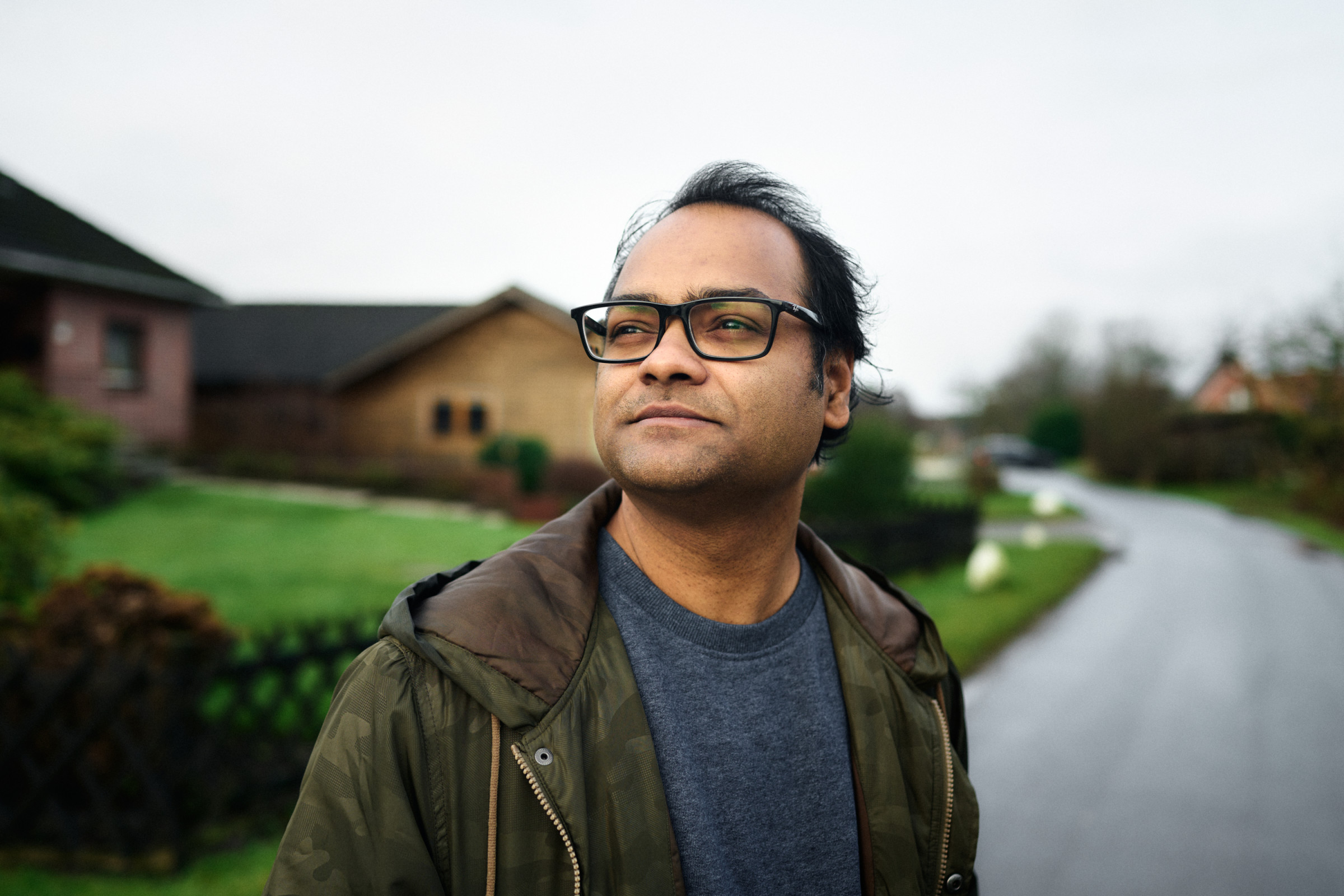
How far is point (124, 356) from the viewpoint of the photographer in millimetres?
21578

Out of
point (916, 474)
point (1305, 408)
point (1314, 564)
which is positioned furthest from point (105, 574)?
point (1305, 408)

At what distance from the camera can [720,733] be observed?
1747mm

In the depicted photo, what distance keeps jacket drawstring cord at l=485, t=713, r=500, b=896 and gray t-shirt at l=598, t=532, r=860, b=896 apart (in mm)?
330

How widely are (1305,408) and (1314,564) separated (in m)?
14.2

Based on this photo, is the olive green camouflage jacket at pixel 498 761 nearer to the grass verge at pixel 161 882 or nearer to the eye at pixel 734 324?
the eye at pixel 734 324

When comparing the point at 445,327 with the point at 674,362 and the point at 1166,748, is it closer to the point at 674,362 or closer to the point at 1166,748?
the point at 1166,748

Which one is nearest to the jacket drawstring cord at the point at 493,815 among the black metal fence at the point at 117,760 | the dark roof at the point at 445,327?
the black metal fence at the point at 117,760

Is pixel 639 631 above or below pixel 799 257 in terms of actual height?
below

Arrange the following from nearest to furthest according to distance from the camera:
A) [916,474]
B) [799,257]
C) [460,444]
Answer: [799,257], [916,474], [460,444]

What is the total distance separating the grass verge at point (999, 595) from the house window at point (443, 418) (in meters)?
16.4

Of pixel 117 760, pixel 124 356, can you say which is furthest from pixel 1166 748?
pixel 124 356

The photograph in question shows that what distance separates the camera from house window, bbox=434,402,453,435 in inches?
995

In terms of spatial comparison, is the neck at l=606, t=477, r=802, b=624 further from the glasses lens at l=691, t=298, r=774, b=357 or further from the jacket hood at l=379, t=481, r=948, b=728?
the glasses lens at l=691, t=298, r=774, b=357

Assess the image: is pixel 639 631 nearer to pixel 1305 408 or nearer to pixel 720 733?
pixel 720 733
